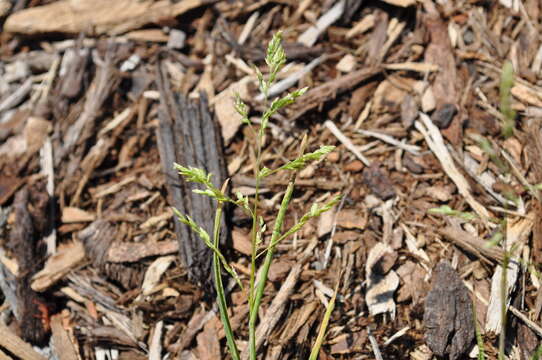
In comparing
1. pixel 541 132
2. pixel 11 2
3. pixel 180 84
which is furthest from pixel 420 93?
pixel 11 2

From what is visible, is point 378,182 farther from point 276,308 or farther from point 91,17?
point 91,17

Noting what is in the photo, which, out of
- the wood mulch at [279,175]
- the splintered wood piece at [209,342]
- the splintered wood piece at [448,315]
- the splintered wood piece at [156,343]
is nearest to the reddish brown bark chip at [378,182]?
the wood mulch at [279,175]

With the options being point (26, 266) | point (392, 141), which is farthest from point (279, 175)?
point (26, 266)

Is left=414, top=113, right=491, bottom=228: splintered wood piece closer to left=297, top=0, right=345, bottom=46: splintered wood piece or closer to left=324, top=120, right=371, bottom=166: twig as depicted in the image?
left=324, top=120, right=371, bottom=166: twig

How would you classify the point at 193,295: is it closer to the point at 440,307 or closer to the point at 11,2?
the point at 440,307

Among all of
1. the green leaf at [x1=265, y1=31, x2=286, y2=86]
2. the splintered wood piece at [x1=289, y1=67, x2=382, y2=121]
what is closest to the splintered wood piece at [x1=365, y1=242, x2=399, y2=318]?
the splintered wood piece at [x1=289, y1=67, x2=382, y2=121]

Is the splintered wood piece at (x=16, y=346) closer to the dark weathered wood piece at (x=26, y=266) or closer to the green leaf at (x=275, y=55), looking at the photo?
the dark weathered wood piece at (x=26, y=266)
